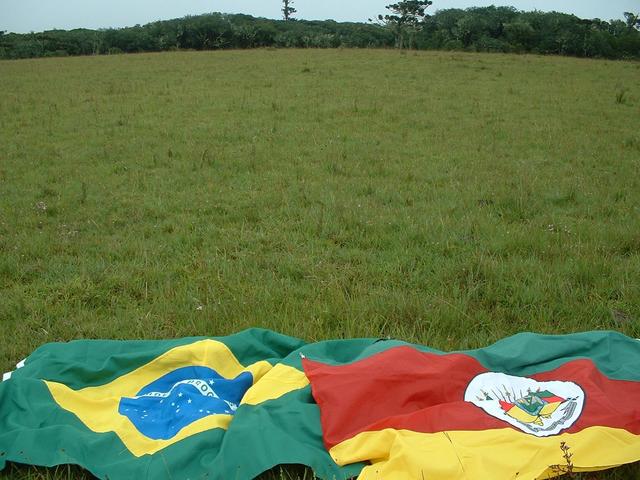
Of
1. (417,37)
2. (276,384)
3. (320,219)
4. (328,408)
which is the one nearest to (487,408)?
(328,408)

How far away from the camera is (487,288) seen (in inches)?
189

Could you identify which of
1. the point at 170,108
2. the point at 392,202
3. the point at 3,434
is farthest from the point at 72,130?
the point at 3,434

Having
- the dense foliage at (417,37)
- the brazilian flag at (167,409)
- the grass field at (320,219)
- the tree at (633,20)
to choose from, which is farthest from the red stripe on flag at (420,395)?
the tree at (633,20)

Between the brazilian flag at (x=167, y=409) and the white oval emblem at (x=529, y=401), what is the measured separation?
2.79ft

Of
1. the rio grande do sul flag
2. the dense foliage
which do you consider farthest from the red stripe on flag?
the dense foliage

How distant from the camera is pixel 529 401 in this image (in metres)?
3.04

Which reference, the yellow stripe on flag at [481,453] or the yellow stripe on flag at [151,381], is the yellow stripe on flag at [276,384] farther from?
the yellow stripe on flag at [481,453]

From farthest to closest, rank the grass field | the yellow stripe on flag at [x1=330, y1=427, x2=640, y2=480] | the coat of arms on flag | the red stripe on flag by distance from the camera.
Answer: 1. the grass field
2. the red stripe on flag
3. the coat of arms on flag
4. the yellow stripe on flag at [x1=330, y1=427, x2=640, y2=480]

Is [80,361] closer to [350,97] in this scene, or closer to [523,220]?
[523,220]

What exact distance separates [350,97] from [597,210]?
31.4 feet

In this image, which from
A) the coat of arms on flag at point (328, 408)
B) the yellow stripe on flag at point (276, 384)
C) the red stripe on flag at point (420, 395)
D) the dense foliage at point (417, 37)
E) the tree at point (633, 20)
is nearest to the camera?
the coat of arms on flag at point (328, 408)

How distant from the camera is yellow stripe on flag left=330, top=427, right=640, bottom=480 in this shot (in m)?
2.50

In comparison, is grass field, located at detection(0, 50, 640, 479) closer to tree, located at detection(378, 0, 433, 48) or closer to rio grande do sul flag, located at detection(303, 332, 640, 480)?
rio grande do sul flag, located at detection(303, 332, 640, 480)

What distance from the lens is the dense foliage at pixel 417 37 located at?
33.0 m
